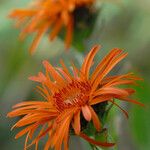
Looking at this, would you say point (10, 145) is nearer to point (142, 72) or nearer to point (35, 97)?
point (35, 97)

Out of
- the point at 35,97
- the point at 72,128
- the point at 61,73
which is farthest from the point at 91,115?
the point at 35,97

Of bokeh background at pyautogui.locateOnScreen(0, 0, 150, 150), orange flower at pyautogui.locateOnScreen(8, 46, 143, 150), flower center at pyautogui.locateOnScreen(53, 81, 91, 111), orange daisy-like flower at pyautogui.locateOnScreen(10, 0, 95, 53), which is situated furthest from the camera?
bokeh background at pyautogui.locateOnScreen(0, 0, 150, 150)

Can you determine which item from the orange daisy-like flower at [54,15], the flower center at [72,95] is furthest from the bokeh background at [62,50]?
the flower center at [72,95]

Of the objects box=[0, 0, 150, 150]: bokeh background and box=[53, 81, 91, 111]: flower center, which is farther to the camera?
box=[0, 0, 150, 150]: bokeh background

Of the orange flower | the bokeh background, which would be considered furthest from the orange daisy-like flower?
the orange flower

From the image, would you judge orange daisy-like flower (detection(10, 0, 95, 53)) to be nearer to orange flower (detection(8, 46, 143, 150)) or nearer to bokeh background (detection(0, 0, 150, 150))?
bokeh background (detection(0, 0, 150, 150))

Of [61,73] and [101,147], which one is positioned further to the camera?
[61,73]

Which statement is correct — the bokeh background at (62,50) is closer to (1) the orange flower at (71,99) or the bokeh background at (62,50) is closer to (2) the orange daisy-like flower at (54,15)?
(2) the orange daisy-like flower at (54,15)

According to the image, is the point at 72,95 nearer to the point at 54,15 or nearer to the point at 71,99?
the point at 71,99
